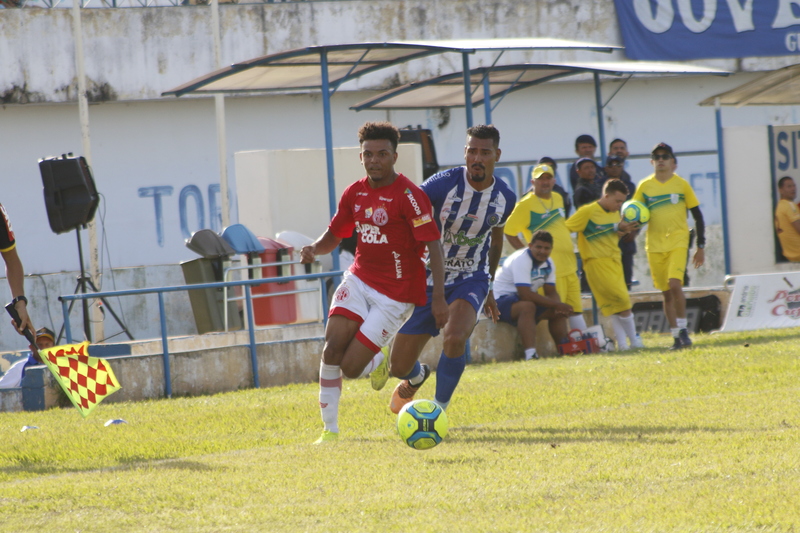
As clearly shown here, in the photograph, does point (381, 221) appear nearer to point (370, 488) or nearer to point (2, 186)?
point (370, 488)

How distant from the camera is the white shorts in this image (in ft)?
24.9

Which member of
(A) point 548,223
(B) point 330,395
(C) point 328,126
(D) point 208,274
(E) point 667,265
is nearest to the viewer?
(B) point 330,395

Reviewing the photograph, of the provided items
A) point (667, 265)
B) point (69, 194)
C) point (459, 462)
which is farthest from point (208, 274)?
point (459, 462)

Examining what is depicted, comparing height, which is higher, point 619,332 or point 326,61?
point 326,61

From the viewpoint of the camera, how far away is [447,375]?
8000 millimetres

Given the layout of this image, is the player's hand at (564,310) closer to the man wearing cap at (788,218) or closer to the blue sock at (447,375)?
the man wearing cap at (788,218)

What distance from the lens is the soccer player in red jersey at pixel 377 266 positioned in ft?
24.5

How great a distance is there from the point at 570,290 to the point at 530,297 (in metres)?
0.68

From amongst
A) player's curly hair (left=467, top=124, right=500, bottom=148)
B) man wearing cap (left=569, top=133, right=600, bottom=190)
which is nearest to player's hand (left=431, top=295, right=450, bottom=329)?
player's curly hair (left=467, top=124, right=500, bottom=148)

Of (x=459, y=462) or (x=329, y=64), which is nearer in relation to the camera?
(x=459, y=462)

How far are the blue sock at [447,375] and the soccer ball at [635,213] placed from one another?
17.7 feet

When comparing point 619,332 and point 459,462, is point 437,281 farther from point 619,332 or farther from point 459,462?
point 619,332

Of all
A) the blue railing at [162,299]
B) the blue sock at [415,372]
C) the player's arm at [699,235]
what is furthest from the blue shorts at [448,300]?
the player's arm at [699,235]

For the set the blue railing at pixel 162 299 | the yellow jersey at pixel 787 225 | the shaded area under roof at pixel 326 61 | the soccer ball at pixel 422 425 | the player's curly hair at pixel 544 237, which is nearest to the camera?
the soccer ball at pixel 422 425
